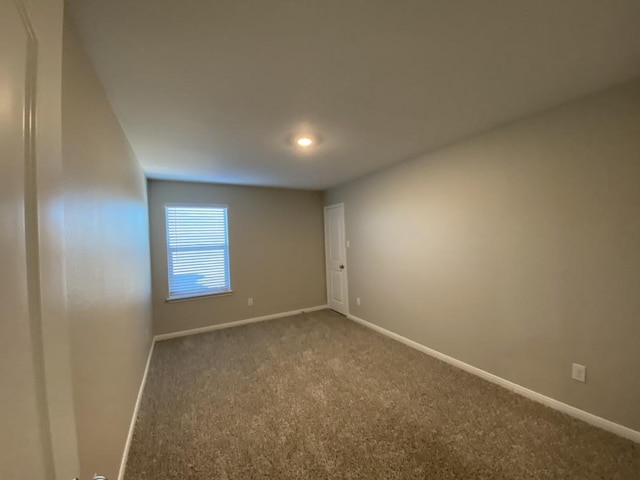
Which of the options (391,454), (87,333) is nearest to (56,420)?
(87,333)

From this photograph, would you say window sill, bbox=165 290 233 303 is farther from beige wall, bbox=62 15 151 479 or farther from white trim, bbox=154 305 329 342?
beige wall, bbox=62 15 151 479

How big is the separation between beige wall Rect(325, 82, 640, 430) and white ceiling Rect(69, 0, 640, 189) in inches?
11.8

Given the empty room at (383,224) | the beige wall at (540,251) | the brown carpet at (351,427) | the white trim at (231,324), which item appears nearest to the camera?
the empty room at (383,224)

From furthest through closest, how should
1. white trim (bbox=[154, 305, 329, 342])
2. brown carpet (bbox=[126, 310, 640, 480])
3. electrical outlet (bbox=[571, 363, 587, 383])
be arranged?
white trim (bbox=[154, 305, 329, 342])
electrical outlet (bbox=[571, 363, 587, 383])
brown carpet (bbox=[126, 310, 640, 480])

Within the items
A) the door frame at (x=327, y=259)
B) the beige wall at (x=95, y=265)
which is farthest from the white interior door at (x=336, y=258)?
the beige wall at (x=95, y=265)

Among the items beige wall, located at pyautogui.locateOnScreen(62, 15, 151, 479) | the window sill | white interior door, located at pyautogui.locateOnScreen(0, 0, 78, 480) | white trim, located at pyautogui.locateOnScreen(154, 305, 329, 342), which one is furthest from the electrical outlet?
the window sill

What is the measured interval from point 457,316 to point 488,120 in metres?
1.86

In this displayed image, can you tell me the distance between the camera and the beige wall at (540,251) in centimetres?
181

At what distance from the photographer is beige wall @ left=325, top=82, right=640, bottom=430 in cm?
181

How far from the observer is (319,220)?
16.9 feet

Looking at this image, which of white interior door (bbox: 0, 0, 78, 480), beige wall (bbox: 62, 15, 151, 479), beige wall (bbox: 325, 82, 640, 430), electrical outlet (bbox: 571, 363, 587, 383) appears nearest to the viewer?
white interior door (bbox: 0, 0, 78, 480)

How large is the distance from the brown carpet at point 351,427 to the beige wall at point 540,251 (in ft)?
1.14

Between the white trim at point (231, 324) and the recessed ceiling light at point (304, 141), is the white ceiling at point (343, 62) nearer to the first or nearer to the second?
the recessed ceiling light at point (304, 141)

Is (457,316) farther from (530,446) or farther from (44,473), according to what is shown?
(44,473)
